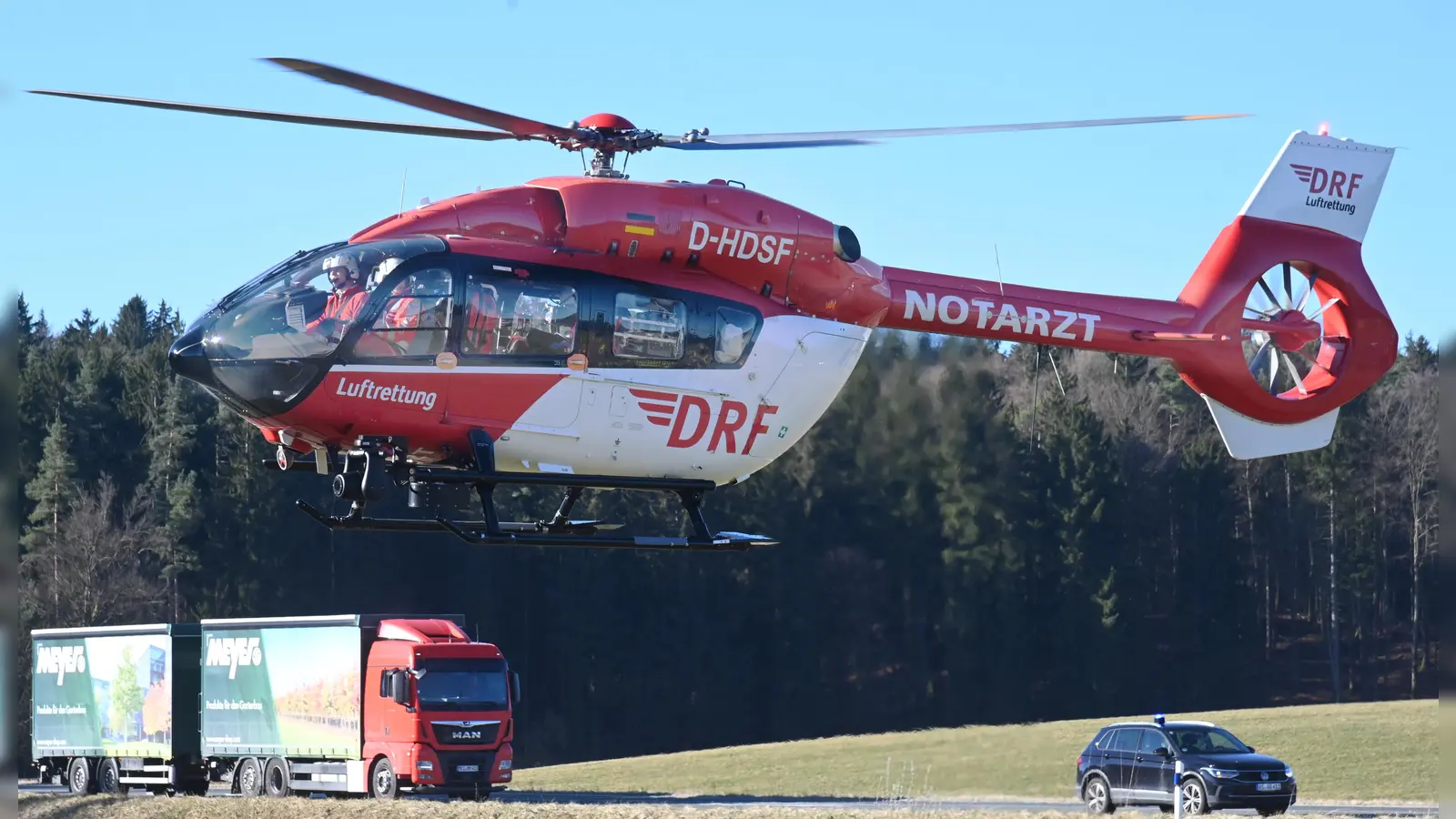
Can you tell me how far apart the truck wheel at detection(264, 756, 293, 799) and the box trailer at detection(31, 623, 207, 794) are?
7.91ft

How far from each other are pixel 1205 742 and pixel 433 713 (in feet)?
42.4

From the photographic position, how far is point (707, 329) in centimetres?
1722

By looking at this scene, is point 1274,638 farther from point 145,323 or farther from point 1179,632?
point 145,323

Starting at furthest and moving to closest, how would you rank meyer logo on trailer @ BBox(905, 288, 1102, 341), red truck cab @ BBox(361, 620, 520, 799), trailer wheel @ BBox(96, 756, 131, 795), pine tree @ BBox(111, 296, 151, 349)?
pine tree @ BBox(111, 296, 151, 349), trailer wheel @ BBox(96, 756, 131, 795), red truck cab @ BBox(361, 620, 520, 799), meyer logo on trailer @ BBox(905, 288, 1102, 341)

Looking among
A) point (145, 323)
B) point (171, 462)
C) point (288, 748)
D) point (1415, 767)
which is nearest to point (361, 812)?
point (288, 748)

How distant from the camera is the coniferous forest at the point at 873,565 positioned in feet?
194

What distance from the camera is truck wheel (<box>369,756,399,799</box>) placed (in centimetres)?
2903

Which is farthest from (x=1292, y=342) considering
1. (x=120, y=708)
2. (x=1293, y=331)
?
(x=120, y=708)

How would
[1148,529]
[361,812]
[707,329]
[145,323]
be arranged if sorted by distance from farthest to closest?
[145,323], [1148,529], [361,812], [707,329]

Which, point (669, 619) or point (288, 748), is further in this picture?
point (669, 619)

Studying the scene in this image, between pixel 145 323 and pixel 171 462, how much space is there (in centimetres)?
3331

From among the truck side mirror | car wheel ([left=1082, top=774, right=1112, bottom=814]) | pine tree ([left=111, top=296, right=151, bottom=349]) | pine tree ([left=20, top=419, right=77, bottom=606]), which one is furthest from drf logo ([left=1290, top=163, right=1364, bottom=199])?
pine tree ([left=111, top=296, right=151, bottom=349])

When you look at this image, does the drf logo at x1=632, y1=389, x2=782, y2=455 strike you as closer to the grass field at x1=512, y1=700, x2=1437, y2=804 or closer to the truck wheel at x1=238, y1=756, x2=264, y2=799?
the truck wheel at x1=238, y1=756, x2=264, y2=799

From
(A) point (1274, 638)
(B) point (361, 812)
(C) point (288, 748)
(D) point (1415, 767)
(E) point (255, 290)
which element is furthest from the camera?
(A) point (1274, 638)
